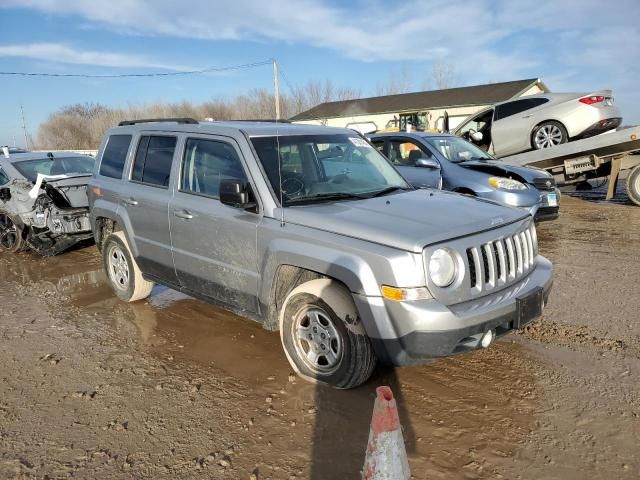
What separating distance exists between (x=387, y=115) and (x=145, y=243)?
1443 inches

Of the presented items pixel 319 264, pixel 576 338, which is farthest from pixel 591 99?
pixel 319 264

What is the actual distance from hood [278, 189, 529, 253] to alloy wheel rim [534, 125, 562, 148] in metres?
8.79

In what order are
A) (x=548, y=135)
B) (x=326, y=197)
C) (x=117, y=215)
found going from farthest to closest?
(x=548, y=135), (x=117, y=215), (x=326, y=197)

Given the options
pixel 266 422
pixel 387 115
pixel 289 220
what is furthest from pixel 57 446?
pixel 387 115

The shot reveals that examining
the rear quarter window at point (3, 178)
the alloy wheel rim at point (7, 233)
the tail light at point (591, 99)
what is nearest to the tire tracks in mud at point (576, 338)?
the alloy wheel rim at point (7, 233)

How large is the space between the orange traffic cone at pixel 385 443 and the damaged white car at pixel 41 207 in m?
7.03

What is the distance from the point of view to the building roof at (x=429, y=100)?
3422 cm

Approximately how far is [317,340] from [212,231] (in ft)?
4.32

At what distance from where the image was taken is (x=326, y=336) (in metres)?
3.61

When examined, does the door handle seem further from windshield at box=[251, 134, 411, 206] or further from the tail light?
the tail light

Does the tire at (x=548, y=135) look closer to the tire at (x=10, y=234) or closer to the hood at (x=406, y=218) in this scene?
the hood at (x=406, y=218)

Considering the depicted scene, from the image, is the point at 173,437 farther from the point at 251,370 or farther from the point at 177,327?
the point at 177,327

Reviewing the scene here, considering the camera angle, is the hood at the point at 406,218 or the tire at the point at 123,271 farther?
the tire at the point at 123,271

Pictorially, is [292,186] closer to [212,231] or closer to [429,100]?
[212,231]
